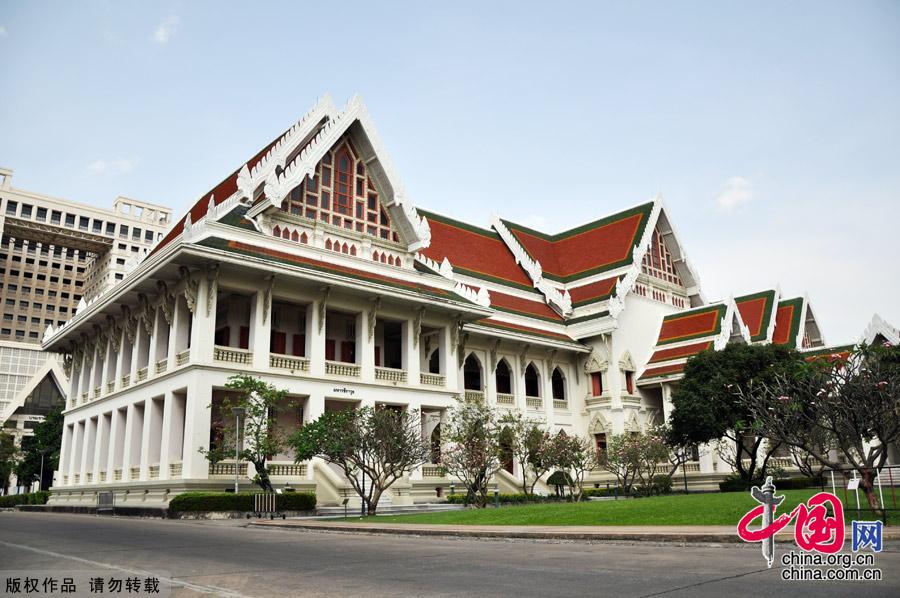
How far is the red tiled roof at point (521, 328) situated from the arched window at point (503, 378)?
2.25m

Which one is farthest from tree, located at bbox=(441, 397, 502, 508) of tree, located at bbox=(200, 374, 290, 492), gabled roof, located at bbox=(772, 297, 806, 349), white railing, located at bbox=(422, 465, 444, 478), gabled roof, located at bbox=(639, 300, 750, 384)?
gabled roof, located at bbox=(772, 297, 806, 349)

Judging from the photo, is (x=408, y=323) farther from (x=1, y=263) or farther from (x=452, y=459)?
(x=1, y=263)

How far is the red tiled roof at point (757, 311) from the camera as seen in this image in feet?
142

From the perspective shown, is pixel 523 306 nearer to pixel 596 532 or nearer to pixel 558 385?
pixel 558 385

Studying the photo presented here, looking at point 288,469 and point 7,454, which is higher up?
point 7,454

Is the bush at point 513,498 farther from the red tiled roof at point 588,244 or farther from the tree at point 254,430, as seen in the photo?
the red tiled roof at point 588,244

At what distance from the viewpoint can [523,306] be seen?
135 feet

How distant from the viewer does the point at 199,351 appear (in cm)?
2455

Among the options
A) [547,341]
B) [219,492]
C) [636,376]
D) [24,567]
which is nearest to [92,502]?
[219,492]

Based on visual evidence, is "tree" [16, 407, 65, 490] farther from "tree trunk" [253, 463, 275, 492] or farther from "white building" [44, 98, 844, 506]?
"tree trunk" [253, 463, 275, 492]

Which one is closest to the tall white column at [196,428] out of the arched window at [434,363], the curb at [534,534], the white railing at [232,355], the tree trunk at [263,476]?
the white railing at [232,355]

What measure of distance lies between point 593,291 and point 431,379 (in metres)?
A: 15.3

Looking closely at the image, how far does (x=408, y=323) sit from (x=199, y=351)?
939 centimetres

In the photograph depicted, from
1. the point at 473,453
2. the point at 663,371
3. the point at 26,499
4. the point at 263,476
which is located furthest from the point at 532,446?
the point at 26,499
